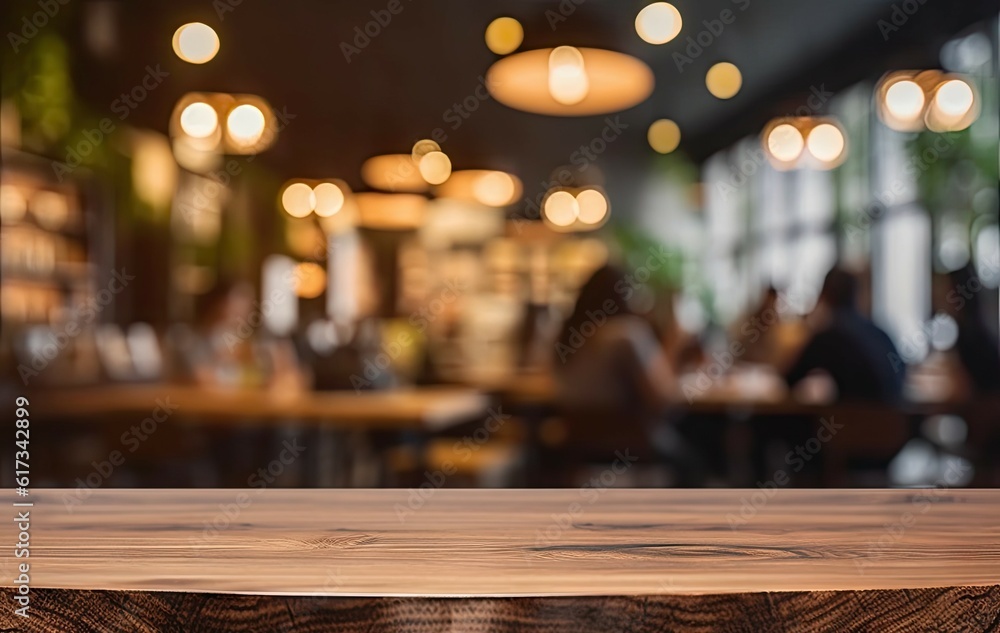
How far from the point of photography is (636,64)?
2664 mm

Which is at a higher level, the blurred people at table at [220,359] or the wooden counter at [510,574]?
the wooden counter at [510,574]

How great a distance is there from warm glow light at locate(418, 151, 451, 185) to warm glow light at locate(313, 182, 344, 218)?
2.13ft

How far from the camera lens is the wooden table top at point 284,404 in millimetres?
2420

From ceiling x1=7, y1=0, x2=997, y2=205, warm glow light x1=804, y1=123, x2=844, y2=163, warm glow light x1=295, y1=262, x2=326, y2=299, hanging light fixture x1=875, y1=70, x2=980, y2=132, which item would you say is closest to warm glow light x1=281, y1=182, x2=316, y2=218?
ceiling x1=7, y1=0, x2=997, y2=205

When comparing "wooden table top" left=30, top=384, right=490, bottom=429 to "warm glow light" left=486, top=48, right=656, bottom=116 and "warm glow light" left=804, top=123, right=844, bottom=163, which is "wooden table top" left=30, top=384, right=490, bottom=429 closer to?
"warm glow light" left=486, top=48, right=656, bottom=116

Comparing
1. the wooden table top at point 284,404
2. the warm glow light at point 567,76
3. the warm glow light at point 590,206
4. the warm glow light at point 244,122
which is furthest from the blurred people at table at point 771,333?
the warm glow light at point 244,122

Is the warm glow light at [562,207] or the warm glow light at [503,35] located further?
the warm glow light at [562,207]

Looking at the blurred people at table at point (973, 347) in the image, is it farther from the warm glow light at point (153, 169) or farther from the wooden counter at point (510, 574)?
the warm glow light at point (153, 169)

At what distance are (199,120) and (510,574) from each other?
3176 mm

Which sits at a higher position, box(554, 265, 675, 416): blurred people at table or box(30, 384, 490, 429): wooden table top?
box(554, 265, 675, 416): blurred people at table

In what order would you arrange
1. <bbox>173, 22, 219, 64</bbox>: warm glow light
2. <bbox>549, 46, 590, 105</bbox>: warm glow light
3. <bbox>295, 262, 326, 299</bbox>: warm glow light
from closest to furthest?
<bbox>549, 46, 590, 105</bbox>: warm glow light < <bbox>173, 22, 219, 64</bbox>: warm glow light < <bbox>295, 262, 326, 299</bbox>: warm glow light

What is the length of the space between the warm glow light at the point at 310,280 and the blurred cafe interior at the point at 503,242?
0.11ft

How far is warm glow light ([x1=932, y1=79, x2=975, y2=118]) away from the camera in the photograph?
3.41 metres

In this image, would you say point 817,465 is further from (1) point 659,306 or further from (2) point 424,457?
(1) point 659,306
